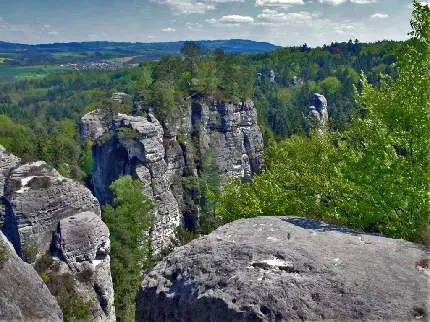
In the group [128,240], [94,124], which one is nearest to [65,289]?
[128,240]

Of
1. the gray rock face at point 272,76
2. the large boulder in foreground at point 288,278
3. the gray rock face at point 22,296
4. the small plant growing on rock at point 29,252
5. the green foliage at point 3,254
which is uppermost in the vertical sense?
the gray rock face at point 272,76

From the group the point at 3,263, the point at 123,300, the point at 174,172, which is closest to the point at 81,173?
the point at 174,172

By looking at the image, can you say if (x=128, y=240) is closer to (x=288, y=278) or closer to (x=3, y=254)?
(x=3, y=254)

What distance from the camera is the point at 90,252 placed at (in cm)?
2820

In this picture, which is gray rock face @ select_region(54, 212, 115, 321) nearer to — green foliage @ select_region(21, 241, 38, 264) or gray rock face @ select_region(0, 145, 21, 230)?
green foliage @ select_region(21, 241, 38, 264)

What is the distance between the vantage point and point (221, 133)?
213ft

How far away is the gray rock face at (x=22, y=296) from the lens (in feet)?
55.9

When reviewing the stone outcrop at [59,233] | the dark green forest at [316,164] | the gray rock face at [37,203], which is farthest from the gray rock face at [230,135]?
the stone outcrop at [59,233]

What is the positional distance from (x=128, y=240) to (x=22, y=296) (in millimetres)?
21794

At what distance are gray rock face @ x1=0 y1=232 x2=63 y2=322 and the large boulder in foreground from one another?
8834 millimetres

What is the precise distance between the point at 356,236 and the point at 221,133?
5420cm

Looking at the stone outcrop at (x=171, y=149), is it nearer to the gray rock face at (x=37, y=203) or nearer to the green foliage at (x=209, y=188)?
the green foliage at (x=209, y=188)

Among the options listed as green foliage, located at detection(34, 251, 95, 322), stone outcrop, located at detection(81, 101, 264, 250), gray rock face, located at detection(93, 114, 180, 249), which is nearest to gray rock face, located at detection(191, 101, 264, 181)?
stone outcrop, located at detection(81, 101, 264, 250)

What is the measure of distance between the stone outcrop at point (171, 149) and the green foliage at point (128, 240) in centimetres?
336
